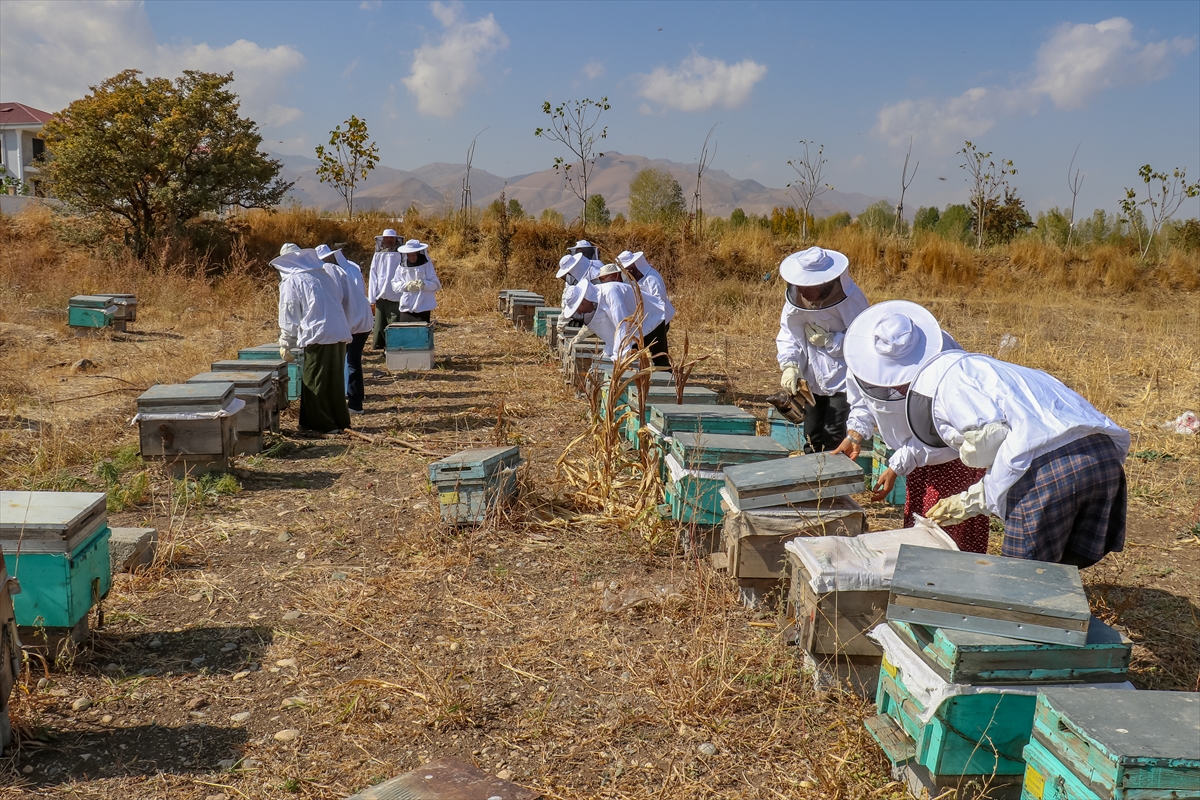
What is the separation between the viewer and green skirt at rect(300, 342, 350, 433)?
7621 mm

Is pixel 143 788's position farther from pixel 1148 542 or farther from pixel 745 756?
pixel 1148 542

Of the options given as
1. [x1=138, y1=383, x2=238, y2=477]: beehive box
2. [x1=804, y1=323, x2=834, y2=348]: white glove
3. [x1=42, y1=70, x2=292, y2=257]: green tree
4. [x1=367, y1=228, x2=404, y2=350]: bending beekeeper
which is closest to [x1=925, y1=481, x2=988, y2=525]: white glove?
[x1=804, y1=323, x2=834, y2=348]: white glove

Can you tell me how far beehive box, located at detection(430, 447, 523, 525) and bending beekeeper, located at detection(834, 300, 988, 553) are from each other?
Answer: 7.15 ft

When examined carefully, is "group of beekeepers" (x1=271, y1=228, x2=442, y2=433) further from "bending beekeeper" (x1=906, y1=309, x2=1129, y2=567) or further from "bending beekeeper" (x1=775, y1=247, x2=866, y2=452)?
"bending beekeeper" (x1=906, y1=309, x2=1129, y2=567)

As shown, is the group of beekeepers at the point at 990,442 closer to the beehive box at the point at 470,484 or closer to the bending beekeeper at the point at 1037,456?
the bending beekeeper at the point at 1037,456

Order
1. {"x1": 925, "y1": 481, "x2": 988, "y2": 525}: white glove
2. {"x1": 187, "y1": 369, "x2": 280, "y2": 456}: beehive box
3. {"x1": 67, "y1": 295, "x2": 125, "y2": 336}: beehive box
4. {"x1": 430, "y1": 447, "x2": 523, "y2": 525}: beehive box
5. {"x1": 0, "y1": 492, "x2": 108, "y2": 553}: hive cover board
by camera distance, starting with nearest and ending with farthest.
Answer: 1. {"x1": 925, "y1": 481, "x2": 988, "y2": 525}: white glove
2. {"x1": 0, "y1": 492, "x2": 108, "y2": 553}: hive cover board
3. {"x1": 430, "y1": 447, "x2": 523, "y2": 525}: beehive box
4. {"x1": 187, "y1": 369, "x2": 280, "y2": 456}: beehive box
5. {"x1": 67, "y1": 295, "x2": 125, "y2": 336}: beehive box

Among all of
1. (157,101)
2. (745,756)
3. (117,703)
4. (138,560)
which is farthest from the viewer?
(157,101)

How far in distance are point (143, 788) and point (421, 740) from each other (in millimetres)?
925

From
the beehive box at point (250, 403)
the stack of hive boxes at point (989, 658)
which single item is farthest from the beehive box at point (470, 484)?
A: the stack of hive boxes at point (989, 658)

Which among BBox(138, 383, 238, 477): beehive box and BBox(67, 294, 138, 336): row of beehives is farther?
BBox(67, 294, 138, 336): row of beehives

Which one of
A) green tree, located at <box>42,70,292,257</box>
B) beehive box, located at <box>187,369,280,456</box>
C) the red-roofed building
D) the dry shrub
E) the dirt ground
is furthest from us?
the red-roofed building

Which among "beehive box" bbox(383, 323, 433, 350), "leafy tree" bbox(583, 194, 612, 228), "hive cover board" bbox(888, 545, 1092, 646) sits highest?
"leafy tree" bbox(583, 194, 612, 228)

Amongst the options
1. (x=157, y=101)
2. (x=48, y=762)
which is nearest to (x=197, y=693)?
(x=48, y=762)

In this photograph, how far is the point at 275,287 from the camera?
17.8 metres
